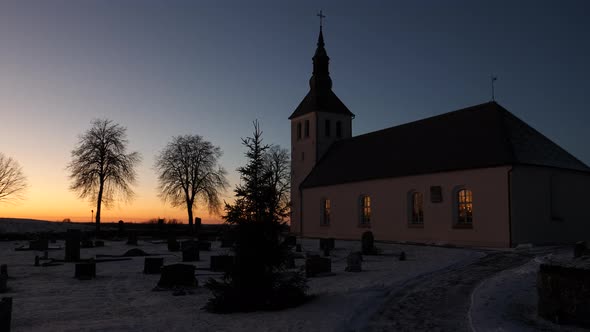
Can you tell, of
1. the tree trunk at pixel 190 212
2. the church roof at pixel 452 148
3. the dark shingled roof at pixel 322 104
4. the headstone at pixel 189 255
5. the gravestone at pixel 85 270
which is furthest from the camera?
the tree trunk at pixel 190 212

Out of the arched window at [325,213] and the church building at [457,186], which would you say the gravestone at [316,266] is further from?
the arched window at [325,213]

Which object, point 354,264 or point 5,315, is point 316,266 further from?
point 5,315

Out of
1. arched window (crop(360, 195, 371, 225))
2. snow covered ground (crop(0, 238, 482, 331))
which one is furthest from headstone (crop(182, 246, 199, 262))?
arched window (crop(360, 195, 371, 225))

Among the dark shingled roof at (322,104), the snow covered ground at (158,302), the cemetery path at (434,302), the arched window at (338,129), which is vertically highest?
the dark shingled roof at (322,104)

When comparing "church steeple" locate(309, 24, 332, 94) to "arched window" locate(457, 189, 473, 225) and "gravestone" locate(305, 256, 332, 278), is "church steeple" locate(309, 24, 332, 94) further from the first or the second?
"gravestone" locate(305, 256, 332, 278)

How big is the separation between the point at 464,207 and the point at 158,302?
1983 centimetres

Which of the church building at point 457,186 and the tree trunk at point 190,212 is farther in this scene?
the tree trunk at point 190,212

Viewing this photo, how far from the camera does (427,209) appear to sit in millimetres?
28891

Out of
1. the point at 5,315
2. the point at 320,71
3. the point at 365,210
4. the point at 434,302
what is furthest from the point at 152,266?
the point at 320,71

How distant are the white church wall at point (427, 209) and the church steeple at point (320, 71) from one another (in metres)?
10.7

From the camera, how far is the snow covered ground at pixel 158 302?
8.94m

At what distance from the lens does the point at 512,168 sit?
959 inches

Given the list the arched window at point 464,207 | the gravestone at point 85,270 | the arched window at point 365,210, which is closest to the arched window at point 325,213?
the arched window at point 365,210

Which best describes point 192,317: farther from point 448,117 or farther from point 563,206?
point 448,117
